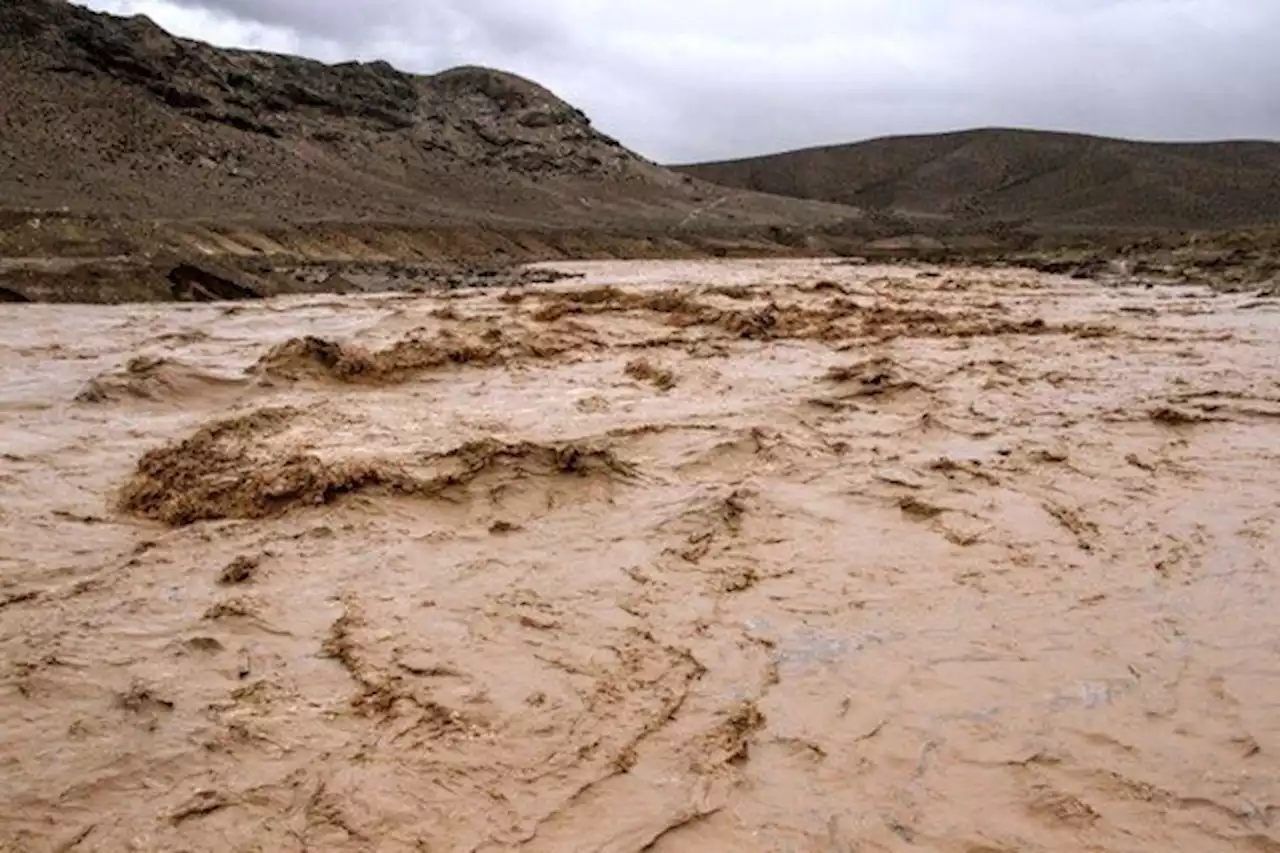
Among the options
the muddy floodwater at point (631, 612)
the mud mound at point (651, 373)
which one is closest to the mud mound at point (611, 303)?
the mud mound at point (651, 373)

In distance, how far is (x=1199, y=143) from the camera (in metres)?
66.6

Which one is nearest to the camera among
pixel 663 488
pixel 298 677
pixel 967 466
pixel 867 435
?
pixel 298 677

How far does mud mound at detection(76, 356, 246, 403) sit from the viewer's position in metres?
7.41

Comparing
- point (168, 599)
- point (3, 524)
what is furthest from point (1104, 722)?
point (3, 524)

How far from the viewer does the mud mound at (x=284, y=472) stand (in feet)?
16.3

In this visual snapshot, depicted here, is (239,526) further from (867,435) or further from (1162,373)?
(1162,373)

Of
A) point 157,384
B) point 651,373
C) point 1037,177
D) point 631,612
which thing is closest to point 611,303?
point 651,373

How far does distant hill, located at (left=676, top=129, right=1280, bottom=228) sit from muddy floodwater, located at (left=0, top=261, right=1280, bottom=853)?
4741 centimetres

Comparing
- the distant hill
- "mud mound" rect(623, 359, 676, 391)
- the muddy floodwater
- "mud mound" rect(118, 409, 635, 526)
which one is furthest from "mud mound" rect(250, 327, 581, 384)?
the distant hill

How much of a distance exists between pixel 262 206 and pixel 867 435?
28.5 metres

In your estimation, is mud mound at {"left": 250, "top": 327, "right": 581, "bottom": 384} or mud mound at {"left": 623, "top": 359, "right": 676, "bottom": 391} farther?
mud mound at {"left": 623, "top": 359, "right": 676, "bottom": 391}

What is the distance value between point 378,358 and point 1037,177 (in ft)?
214

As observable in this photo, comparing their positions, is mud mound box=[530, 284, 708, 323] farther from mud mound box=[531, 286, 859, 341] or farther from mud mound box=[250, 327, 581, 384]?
mud mound box=[250, 327, 581, 384]

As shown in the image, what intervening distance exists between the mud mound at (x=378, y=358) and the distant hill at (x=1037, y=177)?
151 ft
